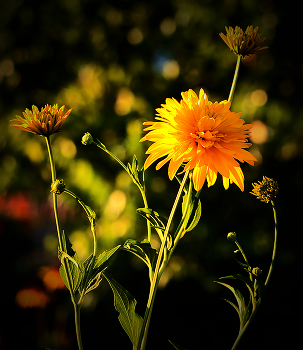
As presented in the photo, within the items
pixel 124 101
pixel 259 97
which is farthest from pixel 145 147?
pixel 259 97

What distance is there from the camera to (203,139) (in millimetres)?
285

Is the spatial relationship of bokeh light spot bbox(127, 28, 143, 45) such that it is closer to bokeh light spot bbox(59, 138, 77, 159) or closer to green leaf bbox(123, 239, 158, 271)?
bokeh light spot bbox(59, 138, 77, 159)

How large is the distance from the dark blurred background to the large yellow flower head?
2.22ft

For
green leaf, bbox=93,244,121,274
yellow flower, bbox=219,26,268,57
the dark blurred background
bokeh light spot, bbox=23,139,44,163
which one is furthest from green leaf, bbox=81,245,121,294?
bokeh light spot, bbox=23,139,44,163

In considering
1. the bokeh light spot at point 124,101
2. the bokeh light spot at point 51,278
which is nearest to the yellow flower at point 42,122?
the bokeh light spot at point 124,101

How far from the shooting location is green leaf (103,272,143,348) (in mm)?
309

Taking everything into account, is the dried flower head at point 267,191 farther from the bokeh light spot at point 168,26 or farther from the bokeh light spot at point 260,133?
the bokeh light spot at point 168,26

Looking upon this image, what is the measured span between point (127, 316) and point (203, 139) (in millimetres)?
195

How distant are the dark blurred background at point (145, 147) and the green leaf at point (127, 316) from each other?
0.67 m

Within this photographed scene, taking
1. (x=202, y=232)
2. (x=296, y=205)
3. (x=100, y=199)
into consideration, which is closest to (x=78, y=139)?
(x=100, y=199)

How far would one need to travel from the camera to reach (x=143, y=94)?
1.09 m

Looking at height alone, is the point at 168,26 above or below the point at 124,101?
above

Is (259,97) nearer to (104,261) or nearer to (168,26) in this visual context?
(168,26)

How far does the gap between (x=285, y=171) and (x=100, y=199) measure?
67cm
